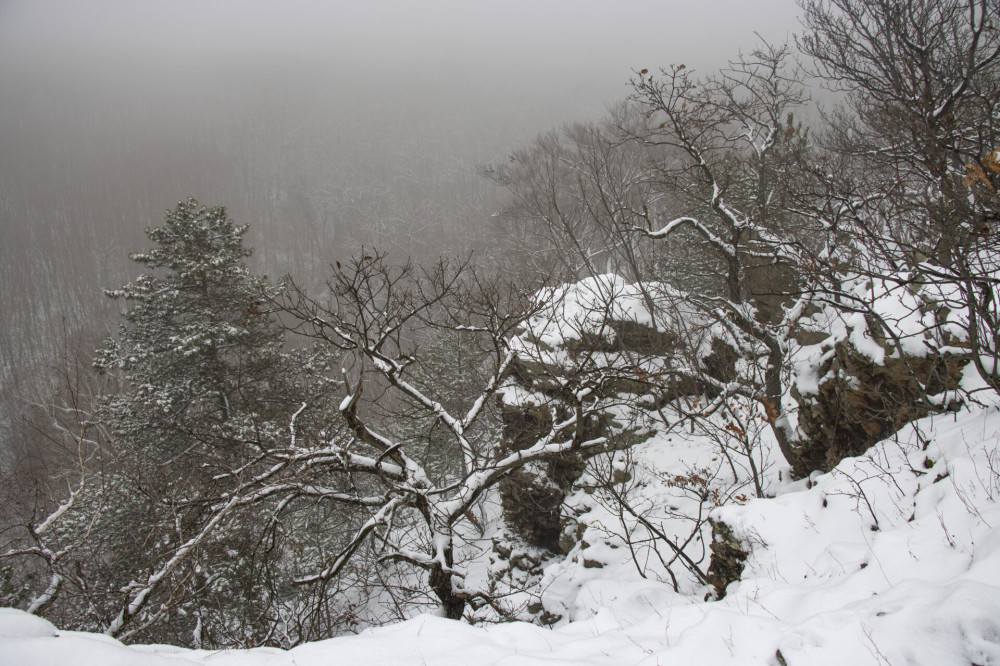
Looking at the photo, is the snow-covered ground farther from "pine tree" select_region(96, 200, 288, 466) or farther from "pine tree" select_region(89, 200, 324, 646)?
"pine tree" select_region(96, 200, 288, 466)

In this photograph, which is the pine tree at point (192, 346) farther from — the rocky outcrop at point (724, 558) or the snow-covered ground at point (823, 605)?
the rocky outcrop at point (724, 558)

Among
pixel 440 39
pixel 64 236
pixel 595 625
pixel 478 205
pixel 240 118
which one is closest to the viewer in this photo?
pixel 595 625

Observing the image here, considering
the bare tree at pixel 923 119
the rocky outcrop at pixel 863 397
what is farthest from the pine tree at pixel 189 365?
the bare tree at pixel 923 119

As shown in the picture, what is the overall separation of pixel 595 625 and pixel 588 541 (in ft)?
14.5

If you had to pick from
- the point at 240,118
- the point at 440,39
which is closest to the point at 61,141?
the point at 240,118

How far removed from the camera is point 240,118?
356ft

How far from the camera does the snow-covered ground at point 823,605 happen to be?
205 cm

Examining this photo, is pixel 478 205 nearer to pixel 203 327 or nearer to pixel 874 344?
pixel 203 327

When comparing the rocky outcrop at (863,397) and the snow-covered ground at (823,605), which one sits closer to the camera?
the snow-covered ground at (823,605)

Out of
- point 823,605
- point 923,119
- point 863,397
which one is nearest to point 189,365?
point 823,605

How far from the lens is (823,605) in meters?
2.83

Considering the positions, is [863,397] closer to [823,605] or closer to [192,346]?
[823,605]

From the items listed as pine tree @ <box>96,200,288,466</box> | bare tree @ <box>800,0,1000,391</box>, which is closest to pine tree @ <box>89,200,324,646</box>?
pine tree @ <box>96,200,288,466</box>

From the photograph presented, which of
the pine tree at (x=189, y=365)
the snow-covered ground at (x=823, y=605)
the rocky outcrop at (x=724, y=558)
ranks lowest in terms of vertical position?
the rocky outcrop at (x=724, y=558)
